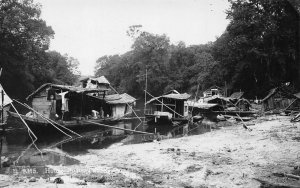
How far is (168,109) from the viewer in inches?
1412

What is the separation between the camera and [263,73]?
46.4m

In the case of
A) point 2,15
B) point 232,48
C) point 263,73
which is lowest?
point 263,73

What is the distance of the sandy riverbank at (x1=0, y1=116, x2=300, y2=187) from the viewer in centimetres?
1149

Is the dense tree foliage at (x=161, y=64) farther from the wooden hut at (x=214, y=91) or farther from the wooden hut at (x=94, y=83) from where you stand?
the wooden hut at (x=94, y=83)

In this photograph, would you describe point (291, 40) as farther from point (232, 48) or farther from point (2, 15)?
point (2, 15)

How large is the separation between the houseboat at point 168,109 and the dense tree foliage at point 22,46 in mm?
23269

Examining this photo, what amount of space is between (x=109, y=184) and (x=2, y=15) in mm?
38083

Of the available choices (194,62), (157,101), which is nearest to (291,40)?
(157,101)

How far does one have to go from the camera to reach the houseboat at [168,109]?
109ft

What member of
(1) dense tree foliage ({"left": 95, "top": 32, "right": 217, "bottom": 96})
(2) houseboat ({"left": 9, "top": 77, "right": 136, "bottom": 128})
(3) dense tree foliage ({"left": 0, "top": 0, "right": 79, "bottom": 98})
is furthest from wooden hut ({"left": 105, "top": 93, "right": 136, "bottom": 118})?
(1) dense tree foliage ({"left": 95, "top": 32, "right": 217, "bottom": 96})

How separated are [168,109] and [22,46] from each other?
84.2 ft

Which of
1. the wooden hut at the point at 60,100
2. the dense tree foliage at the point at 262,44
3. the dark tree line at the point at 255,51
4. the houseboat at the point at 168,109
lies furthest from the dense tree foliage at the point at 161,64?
the wooden hut at the point at 60,100

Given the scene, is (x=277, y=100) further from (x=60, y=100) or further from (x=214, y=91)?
(x=60, y=100)

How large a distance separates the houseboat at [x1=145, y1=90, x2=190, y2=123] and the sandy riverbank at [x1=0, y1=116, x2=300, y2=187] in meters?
11.9
